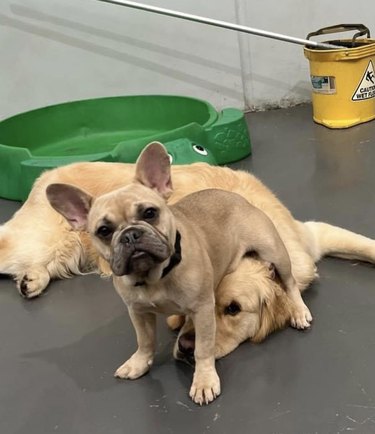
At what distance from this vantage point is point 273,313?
6.47 ft

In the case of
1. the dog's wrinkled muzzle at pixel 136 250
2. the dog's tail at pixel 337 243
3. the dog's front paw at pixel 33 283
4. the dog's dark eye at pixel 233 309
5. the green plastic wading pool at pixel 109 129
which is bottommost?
the green plastic wading pool at pixel 109 129

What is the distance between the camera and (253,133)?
14.2ft

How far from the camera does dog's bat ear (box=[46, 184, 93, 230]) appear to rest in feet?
5.56

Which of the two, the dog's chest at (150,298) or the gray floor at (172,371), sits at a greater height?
the dog's chest at (150,298)

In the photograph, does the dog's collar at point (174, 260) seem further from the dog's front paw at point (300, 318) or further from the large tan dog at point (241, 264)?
the dog's front paw at point (300, 318)

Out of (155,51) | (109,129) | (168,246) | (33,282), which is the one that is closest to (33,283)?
(33,282)

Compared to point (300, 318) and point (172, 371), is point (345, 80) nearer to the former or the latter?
point (300, 318)

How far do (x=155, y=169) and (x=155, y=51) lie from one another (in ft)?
10.4

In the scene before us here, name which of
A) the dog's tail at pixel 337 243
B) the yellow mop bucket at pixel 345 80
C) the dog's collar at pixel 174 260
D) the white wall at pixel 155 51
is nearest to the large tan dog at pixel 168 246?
the dog's collar at pixel 174 260

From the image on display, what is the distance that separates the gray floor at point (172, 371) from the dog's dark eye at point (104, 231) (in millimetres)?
517

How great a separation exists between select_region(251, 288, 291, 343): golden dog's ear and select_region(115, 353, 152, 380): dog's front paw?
1.12 feet

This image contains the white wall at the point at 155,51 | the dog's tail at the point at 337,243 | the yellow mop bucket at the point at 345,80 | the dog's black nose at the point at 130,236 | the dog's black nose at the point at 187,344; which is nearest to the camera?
the dog's black nose at the point at 130,236

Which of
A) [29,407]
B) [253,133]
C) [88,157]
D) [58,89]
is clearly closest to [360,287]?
[29,407]

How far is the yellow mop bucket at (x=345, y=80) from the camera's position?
153 inches
